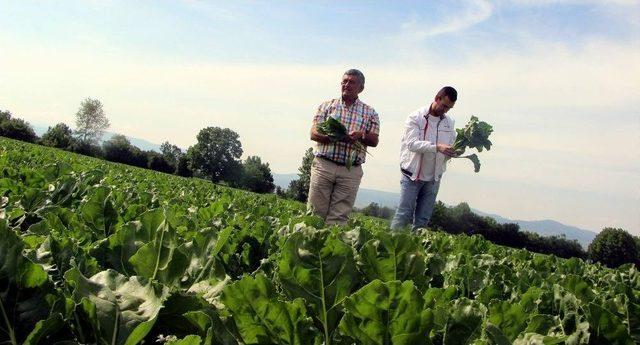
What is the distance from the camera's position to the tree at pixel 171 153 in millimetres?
97188

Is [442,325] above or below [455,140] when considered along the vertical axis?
below

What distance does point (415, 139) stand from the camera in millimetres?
7766

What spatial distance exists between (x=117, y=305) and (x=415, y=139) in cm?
716

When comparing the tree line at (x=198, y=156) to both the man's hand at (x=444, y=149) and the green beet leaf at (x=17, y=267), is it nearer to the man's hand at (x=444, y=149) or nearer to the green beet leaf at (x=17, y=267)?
the man's hand at (x=444, y=149)

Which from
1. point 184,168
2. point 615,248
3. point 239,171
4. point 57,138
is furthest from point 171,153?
point 615,248

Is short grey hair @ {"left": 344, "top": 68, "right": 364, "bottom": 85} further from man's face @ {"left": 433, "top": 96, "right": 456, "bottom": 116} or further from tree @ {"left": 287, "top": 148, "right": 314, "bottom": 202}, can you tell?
tree @ {"left": 287, "top": 148, "right": 314, "bottom": 202}

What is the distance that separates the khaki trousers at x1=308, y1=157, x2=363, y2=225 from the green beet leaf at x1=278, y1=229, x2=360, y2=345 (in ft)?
20.4

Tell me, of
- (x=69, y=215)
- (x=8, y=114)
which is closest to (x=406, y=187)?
(x=69, y=215)

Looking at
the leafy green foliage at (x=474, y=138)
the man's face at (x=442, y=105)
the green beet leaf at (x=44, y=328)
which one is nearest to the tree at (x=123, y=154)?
the leafy green foliage at (x=474, y=138)

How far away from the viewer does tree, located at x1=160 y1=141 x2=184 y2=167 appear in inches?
3826

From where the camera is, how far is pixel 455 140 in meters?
9.01

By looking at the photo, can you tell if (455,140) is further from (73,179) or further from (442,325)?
(442,325)

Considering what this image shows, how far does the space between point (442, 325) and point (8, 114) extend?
90.7 metres

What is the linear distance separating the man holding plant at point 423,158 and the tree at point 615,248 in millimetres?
72955
